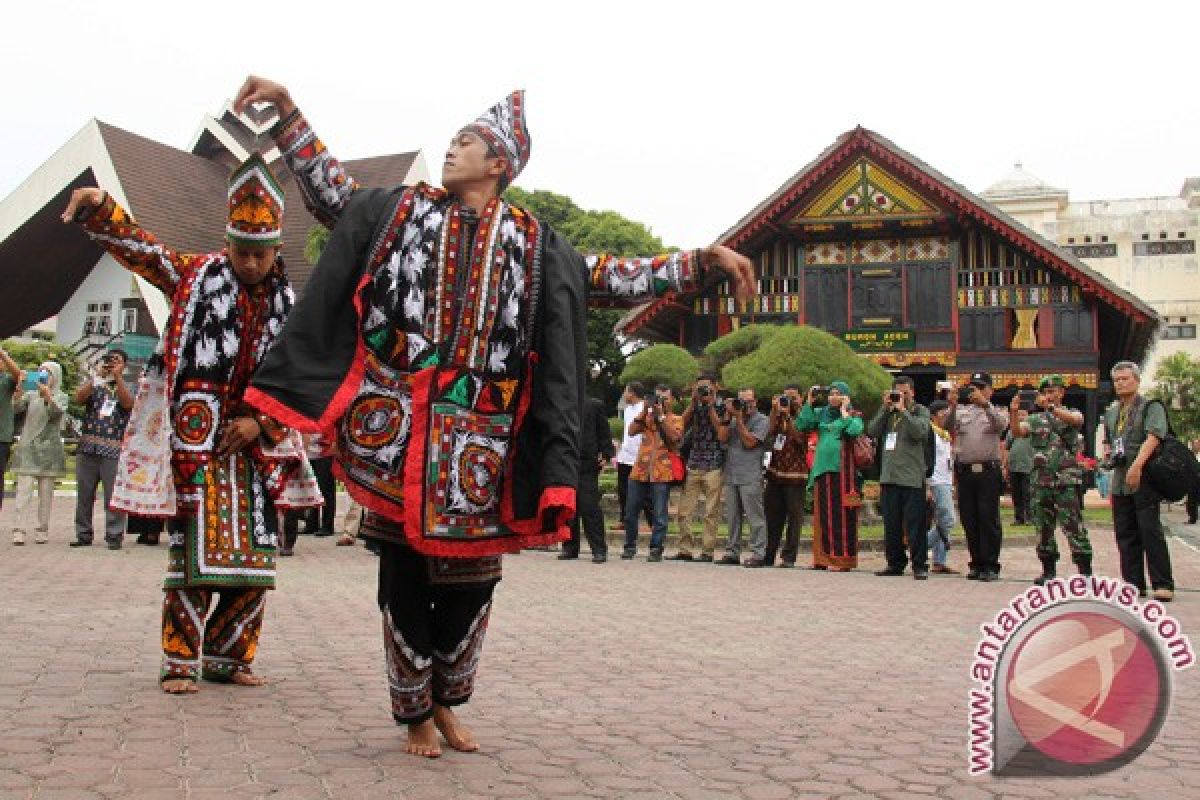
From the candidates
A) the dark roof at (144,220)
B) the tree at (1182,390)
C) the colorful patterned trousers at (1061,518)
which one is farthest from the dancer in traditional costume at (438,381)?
the tree at (1182,390)

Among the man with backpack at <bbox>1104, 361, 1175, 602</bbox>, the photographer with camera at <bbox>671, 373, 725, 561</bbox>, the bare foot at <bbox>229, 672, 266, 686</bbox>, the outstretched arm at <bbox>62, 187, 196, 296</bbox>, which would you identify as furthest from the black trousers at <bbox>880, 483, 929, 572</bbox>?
the outstretched arm at <bbox>62, 187, 196, 296</bbox>

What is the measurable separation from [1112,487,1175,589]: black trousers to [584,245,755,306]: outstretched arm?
5.99m

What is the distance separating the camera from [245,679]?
4.56 meters

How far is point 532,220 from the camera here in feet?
12.4

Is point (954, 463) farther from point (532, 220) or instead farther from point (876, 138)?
point (876, 138)

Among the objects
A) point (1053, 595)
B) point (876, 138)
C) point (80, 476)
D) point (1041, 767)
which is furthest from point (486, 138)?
point (876, 138)

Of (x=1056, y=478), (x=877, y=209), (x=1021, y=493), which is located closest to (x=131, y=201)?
(x=877, y=209)

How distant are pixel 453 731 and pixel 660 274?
156 cm

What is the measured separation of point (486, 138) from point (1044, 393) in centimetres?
723

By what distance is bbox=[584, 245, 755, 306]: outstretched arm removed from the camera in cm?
371

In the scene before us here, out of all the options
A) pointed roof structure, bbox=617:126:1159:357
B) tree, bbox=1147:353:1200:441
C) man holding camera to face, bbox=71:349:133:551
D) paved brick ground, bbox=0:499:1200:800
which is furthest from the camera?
tree, bbox=1147:353:1200:441

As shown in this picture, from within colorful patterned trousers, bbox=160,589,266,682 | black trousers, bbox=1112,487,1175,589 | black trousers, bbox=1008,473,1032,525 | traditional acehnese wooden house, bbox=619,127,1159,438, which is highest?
traditional acehnese wooden house, bbox=619,127,1159,438

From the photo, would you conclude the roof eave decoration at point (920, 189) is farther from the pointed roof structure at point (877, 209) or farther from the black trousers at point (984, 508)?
the black trousers at point (984, 508)

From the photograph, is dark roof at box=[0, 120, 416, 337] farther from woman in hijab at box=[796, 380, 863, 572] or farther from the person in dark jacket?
woman in hijab at box=[796, 380, 863, 572]
